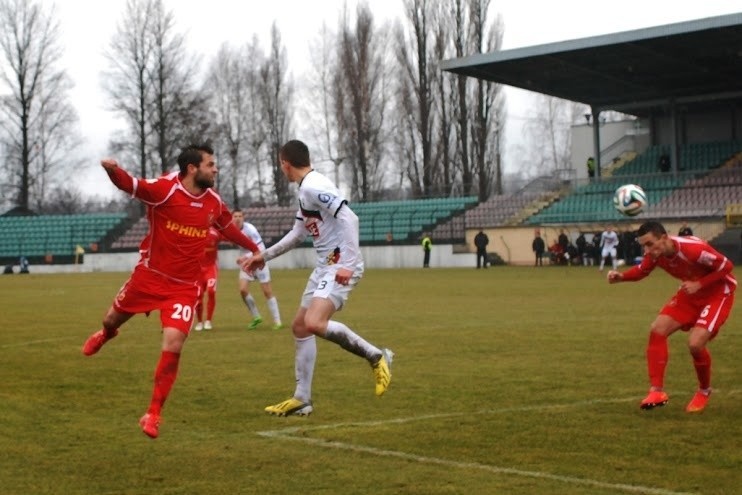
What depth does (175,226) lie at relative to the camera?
9508mm

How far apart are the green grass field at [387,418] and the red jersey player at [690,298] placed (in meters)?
0.31

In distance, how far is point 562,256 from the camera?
5375 cm

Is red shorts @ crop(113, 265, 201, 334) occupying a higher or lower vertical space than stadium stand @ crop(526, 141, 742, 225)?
lower

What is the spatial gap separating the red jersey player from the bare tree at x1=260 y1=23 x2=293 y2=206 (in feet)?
225

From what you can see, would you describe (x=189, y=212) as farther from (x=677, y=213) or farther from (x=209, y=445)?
(x=677, y=213)

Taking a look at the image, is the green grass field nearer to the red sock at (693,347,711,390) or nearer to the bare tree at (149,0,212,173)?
the red sock at (693,347,711,390)

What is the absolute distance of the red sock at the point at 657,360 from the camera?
10.4 meters

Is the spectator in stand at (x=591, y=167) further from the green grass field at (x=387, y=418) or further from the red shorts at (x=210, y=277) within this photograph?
the red shorts at (x=210, y=277)

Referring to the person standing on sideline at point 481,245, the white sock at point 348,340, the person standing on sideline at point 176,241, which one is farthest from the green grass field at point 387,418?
the person standing on sideline at point 481,245

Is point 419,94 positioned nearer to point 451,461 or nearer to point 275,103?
point 275,103

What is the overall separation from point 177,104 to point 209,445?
2626 inches

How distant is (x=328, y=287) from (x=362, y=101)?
202 ft

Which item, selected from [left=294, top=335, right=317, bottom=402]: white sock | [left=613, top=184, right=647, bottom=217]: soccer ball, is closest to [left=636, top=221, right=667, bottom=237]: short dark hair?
[left=294, top=335, right=317, bottom=402]: white sock

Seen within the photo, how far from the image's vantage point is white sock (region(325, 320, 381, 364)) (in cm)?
1038
